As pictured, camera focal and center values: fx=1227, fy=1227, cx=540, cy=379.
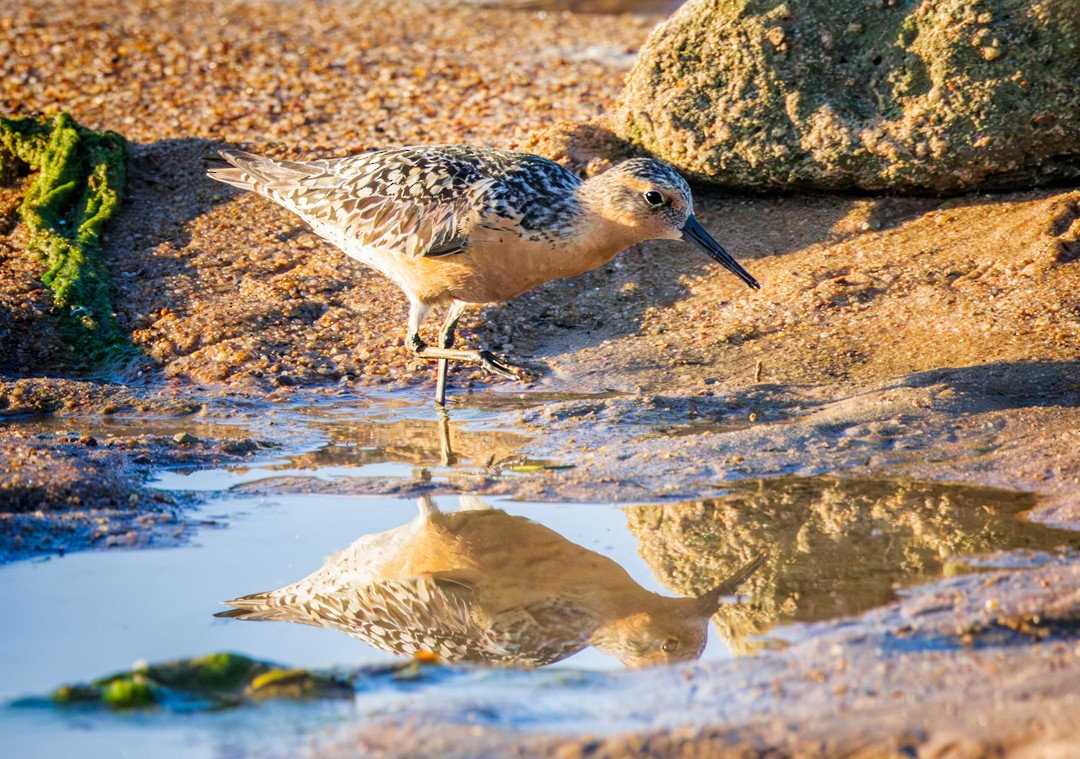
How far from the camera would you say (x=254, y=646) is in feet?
15.1

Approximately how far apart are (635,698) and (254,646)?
148 cm

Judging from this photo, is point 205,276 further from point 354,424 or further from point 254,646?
point 254,646

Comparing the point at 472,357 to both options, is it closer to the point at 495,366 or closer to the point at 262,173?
the point at 495,366

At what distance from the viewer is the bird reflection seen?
185 inches

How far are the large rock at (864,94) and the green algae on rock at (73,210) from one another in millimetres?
3916

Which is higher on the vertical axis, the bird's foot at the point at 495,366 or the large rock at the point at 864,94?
the large rock at the point at 864,94

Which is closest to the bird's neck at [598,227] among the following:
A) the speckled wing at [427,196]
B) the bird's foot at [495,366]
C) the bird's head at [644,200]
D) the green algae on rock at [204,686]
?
the bird's head at [644,200]

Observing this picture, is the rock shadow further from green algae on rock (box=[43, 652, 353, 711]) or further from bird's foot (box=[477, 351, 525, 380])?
green algae on rock (box=[43, 652, 353, 711])

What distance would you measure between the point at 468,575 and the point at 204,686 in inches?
56.8

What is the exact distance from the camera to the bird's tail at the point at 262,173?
8.15m

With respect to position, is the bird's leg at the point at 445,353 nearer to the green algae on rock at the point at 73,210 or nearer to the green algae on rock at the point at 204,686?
the green algae on rock at the point at 73,210

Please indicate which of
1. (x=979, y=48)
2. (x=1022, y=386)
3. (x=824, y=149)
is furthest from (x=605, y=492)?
(x=979, y=48)

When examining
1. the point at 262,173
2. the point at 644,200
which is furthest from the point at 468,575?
the point at 262,173

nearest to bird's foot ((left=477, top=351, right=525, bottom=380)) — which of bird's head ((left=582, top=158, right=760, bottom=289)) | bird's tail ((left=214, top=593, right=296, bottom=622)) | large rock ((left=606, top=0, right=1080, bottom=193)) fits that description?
bird's head ((left=582, top=158, right=760, bottom=289))
